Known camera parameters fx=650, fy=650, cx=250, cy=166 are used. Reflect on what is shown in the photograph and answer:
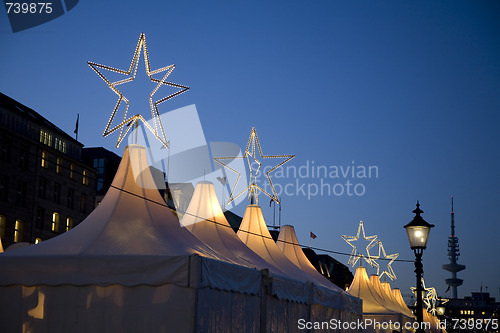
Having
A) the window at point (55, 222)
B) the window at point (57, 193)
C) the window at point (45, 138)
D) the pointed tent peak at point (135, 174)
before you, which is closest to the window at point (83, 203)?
the window at point (57, 193)

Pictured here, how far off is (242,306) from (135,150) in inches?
173

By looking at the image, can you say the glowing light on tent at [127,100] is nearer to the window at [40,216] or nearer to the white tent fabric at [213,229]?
the white tent fabric at [213,229]

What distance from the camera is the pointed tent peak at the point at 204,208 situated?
1886 centimetres

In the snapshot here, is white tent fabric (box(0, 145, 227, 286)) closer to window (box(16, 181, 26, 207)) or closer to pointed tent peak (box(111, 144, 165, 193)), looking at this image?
pointed tent peak (box(111, 144, 165, 193))

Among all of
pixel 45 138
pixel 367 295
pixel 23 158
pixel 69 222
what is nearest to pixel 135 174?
pixel 367 295

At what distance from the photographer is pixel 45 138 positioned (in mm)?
53500

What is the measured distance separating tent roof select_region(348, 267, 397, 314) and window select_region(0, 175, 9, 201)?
90.1ft

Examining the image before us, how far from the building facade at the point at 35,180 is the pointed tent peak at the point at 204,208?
92.6ft

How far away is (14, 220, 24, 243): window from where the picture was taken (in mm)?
48594

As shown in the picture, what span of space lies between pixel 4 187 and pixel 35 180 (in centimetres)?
373

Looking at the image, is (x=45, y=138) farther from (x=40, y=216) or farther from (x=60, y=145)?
(x=40, y=216)

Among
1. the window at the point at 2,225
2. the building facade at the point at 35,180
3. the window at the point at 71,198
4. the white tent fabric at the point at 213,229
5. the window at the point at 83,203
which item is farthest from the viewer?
the window at the point at 83,203

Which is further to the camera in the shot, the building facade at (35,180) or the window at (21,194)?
the window at (21,194)

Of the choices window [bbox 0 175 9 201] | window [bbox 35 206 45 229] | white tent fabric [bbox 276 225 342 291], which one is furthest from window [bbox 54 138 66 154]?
white tent fabric [bbox 276 225 342 291]
